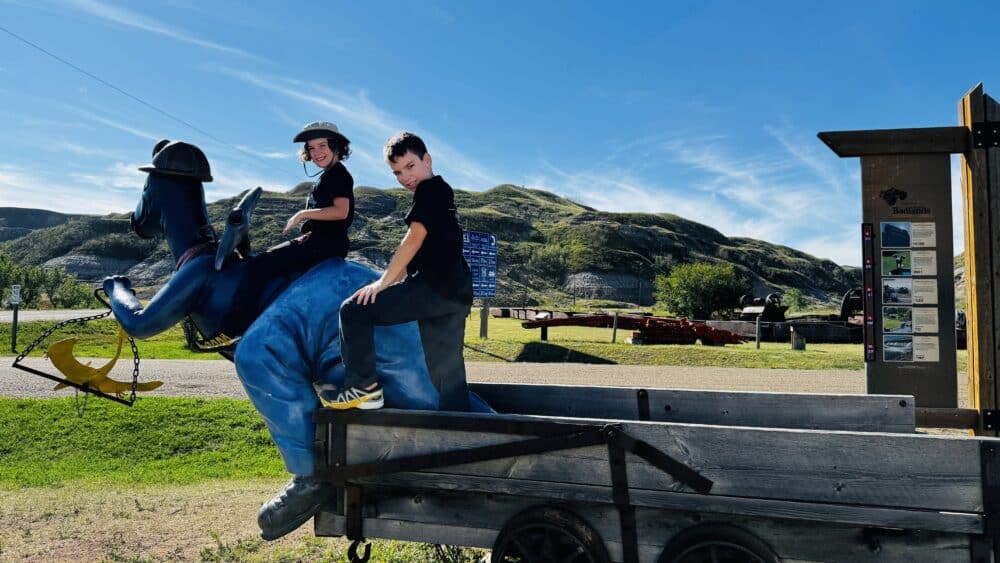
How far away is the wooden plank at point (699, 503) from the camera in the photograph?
8.02 ft

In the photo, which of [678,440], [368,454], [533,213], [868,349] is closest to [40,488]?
[368,454]

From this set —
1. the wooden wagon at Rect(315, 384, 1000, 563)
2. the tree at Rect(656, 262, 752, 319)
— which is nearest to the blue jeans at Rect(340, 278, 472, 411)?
the wooden wagon at Rect(315, 384, 1000, 563)

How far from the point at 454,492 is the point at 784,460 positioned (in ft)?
4.60

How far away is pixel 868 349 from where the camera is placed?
626 cm

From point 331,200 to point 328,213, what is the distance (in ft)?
0.30

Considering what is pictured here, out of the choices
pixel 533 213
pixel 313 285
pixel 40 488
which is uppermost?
pixel 533 213

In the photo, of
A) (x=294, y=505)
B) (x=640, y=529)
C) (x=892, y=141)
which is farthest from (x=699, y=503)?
(x=892, y=141)

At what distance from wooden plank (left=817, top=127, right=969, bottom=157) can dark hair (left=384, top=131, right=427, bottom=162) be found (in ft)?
14.9

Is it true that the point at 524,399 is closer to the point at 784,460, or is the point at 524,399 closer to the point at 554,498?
the point at 554,498

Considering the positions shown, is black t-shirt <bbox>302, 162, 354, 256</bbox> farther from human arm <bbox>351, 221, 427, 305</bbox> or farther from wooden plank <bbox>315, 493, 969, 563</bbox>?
wooden plank <bbox>315, 493, 969, 563</bbox>

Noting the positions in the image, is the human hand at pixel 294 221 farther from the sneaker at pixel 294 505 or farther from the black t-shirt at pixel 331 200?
the sneaker at pixel 294 505

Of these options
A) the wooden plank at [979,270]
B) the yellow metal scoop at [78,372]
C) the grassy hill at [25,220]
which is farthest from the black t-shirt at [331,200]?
the grassy hill at [25,220]

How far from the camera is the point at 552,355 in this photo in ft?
54.1

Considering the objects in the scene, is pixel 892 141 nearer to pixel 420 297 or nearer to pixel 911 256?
pixel 911 256
